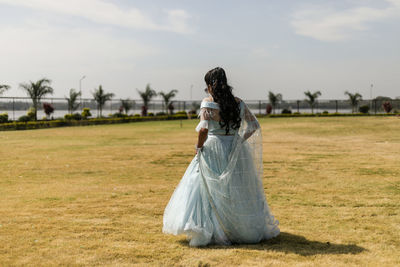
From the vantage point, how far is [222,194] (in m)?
4.78

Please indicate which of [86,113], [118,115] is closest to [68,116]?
[86,113]

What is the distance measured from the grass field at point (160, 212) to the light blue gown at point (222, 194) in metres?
0.19

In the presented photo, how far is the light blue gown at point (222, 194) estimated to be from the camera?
4770 millimetres

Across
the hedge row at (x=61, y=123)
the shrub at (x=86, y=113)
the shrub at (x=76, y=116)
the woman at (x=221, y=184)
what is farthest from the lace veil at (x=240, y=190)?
the shrub at (x=86, y=113)

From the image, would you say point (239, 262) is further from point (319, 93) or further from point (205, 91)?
point (319, 93)

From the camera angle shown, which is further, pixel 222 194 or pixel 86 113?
pixel 86 113

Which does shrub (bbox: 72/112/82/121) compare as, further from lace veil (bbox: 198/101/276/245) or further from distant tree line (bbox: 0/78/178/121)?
lace veil (bbox: 198/101/276/245)

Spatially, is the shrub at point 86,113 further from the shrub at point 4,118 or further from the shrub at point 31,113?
the shrub at point 4,118

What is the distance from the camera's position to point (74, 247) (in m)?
4.85

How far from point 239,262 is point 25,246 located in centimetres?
234

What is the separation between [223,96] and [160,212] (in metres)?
2.44

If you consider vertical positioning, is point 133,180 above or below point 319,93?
below

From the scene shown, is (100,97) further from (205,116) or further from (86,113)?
(205,116)

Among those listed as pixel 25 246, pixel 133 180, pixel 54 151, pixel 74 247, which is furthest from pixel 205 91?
pixel 54 151
